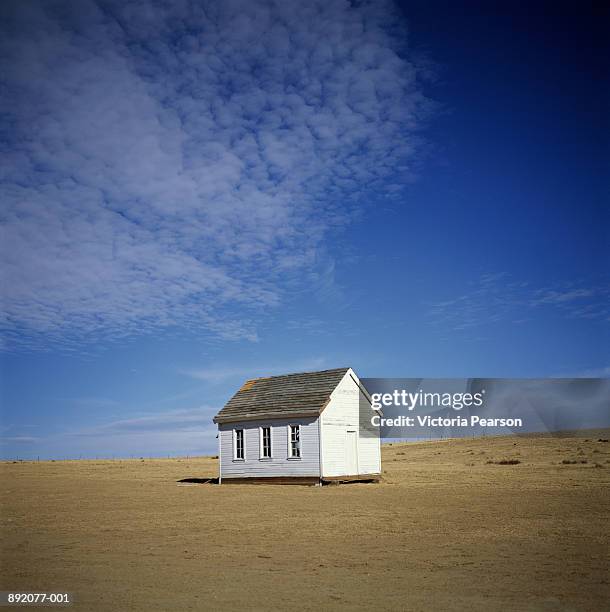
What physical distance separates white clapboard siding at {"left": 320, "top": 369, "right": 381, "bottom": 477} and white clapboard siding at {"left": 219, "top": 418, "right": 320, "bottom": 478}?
1.67 feet

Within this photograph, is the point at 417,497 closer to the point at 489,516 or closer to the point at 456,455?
the point at 489,516

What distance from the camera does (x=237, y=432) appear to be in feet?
103

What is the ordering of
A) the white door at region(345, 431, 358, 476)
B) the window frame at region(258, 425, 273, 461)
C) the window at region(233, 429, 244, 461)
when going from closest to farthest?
1. the white door at region(345, 431, 358, 476)
2. the window frame at region(258, 425, 273, 461)
3. the window at region(233, 429, 244, 461)

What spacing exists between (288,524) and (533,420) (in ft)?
179

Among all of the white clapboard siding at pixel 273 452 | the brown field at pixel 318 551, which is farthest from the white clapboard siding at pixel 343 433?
the brown field at pixel 318 551

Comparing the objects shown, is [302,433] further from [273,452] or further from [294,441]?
[273,452]

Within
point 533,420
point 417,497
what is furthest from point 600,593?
point 533,420

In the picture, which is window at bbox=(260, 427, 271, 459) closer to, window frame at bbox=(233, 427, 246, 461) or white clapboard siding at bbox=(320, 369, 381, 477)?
window frame at bbox=(233, 427, 246, 461)

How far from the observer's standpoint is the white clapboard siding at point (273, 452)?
2830cm

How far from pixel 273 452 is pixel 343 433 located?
10.8 ft

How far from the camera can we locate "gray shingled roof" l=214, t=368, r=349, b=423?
2894 centimetres

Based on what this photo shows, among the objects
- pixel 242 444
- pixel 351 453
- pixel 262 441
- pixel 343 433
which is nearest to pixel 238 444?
pixel 242 444


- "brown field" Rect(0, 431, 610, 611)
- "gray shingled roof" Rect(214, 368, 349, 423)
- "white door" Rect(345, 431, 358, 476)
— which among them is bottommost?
"brown field" Rect(0, 431, 610, 611)

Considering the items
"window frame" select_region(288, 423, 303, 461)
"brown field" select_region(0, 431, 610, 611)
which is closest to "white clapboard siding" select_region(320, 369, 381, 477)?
"window frame" select_region(288, 423, 303, 461)
